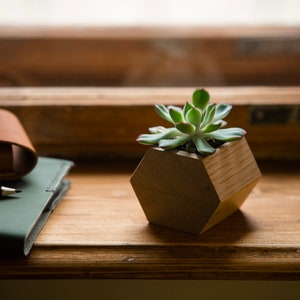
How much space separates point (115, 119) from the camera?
1078 mm

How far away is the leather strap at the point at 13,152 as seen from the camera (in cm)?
90

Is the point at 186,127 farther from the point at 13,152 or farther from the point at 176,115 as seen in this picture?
the point at 13,152

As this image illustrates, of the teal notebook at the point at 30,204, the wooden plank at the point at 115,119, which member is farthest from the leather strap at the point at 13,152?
the wooden plank at the point at 115,119

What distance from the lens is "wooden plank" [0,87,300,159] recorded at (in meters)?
1.07

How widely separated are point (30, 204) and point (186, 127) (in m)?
0.24

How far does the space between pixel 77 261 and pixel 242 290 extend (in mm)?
230

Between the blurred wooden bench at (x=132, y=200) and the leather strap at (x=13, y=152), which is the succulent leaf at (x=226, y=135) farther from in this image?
the leather strap at (x=13, y=152)

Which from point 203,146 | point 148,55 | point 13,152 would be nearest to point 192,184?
point 203,146

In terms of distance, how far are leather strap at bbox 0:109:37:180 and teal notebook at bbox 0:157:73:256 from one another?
18 mm

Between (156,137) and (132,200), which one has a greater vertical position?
(156,137)

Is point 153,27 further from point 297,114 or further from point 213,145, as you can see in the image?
point 213,145

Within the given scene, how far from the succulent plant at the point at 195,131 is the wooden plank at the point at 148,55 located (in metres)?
0.40

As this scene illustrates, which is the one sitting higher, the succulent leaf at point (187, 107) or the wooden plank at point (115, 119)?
the succulent leaf at point (187, 107)

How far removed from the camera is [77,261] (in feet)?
2.57
